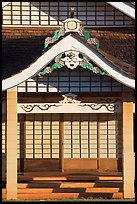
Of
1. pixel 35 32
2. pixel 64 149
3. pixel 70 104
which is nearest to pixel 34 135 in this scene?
pixel 64 149

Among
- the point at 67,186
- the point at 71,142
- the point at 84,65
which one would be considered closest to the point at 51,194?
the point at 67,186

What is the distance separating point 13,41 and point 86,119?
3957 millimetres

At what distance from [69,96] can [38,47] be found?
246cm

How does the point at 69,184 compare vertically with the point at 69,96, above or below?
below

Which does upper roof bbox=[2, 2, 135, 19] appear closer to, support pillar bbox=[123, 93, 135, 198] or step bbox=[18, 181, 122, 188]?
support pillar bbox=[123, 93, 135, 198]

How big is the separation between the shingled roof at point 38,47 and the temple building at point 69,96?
30 millimetres

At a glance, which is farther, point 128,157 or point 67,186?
point 67,186

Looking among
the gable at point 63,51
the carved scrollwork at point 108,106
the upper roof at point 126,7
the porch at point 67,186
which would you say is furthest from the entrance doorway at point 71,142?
the gable at point 63,51

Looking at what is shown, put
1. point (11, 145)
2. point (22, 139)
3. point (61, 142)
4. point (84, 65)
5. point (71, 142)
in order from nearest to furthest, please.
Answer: point (84, 65) → point (11, 145) → point (22, 139) → point (61, 142) → point (71, 142)

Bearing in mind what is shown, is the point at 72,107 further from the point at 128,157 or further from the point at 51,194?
the point at 51,194

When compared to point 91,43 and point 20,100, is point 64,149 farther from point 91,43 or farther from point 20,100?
point 91,43

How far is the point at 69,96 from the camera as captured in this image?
18484mm

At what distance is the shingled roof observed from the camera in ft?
61.0

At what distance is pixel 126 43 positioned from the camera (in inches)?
847
